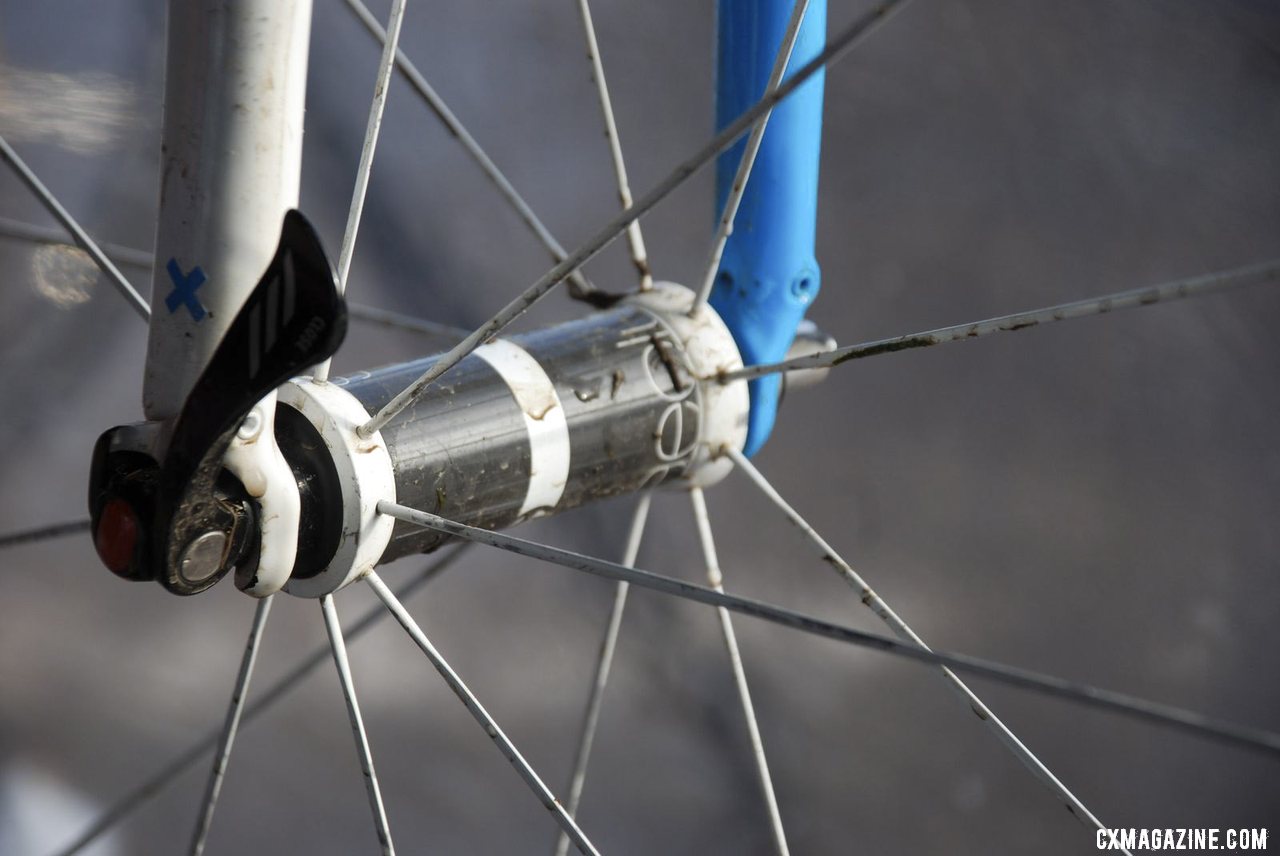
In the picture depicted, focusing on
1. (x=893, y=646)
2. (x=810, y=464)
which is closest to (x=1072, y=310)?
(x=893, y=646)

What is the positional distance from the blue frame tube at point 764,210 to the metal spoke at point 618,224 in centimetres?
17

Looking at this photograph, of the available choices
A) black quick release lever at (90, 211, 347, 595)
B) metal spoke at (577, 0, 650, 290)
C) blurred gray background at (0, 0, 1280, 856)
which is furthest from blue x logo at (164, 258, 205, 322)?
blurred gray background at (0, 0, 1280, 856)

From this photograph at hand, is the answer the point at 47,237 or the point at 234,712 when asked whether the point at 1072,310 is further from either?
the point at 47,237

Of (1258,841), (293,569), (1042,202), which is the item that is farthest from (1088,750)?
(293,569)

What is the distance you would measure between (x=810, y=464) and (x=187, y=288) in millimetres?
841

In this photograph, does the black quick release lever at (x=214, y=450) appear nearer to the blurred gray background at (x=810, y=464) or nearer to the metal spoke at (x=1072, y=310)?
the metal spoke at (x=1072, y=310)

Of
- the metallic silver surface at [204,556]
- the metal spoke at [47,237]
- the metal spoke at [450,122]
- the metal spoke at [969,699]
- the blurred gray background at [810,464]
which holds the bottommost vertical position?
A: the metallic silver surface at [204,556]

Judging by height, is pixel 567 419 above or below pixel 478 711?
above

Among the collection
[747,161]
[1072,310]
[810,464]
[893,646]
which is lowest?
[893,646]

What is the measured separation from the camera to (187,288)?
16.5 inches

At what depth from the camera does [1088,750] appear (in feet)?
3.71

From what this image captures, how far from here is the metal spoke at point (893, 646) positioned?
1.11ft

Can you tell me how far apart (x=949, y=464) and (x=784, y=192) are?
620mm

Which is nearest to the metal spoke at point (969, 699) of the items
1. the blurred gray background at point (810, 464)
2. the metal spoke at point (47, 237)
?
the metal spoke at point (47, 237)
